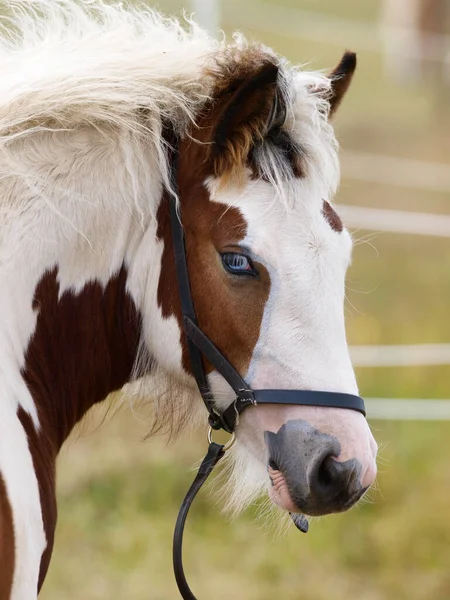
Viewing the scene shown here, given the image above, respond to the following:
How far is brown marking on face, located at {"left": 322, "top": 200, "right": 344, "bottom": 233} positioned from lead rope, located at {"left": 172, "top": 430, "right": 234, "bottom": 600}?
1.95ft

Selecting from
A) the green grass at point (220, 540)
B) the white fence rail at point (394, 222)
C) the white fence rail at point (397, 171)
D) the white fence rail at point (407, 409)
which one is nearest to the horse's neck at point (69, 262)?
the green grass at point (220, 540)

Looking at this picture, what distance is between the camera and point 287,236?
2002mm

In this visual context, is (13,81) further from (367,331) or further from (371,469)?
(367,331)

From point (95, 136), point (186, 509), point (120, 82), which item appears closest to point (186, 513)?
point (186, 509)

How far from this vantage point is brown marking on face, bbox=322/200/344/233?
2078mm

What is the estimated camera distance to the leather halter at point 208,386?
1946 millimetres

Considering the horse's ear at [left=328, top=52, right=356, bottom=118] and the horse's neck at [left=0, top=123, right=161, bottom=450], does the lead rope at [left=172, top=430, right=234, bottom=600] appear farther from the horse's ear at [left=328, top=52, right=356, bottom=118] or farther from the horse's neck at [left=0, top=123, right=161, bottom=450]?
the horse's ear at [left=328, top=52, right=356, bottom=118]

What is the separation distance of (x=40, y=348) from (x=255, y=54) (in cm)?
86

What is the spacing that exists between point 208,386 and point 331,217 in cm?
51

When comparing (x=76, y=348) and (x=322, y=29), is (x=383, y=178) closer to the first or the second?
(x=322, y=29)

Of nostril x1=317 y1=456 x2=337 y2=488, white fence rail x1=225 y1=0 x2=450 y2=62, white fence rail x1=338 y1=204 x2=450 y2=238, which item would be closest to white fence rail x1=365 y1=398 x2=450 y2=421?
white fence rail x1=338 y1=204 x2=450 y2=238

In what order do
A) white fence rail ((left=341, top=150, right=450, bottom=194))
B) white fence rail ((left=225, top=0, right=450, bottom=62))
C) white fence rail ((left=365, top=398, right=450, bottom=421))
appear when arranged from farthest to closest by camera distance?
white fence rail ((left=225, top=0, right=450, bottom=62)) < white fence rail ((left=341, top=150, right=450, bottom=194)) < white fence rail ((left=365, top=398, right=450, bottom=421))

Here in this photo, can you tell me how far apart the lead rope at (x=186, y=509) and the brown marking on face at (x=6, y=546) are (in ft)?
1.56

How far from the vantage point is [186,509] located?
7.09ft
